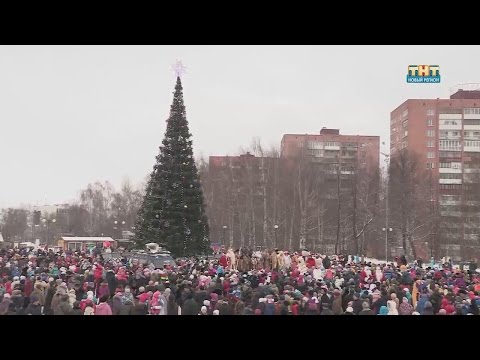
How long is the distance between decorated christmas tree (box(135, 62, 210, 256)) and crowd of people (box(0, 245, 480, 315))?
18.1ft

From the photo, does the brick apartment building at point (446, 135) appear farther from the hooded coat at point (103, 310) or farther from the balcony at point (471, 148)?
the hooded coat at point (103, 310)

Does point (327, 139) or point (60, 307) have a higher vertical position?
point (327, 139)

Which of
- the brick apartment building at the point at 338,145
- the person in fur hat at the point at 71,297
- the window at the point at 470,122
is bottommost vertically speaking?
the person in fur hat at the point at 71,297

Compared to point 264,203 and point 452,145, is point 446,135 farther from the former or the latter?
point 264,203

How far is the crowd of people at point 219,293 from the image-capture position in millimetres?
10328

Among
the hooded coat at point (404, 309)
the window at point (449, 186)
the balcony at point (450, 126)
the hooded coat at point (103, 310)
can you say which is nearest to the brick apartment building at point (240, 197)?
the window at point (449, 186)

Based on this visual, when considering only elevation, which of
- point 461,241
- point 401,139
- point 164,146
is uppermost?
point 401,139

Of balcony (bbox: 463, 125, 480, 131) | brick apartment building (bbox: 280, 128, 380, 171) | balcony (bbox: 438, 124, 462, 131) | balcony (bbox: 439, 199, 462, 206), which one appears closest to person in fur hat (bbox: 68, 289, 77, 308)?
balcony (bbox: 439, 199, 462, 206)

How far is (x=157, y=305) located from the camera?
10.6 metres

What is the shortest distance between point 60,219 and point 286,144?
2034cm

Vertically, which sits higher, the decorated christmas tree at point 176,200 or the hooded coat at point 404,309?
the decorated christmas tree at point 176,200

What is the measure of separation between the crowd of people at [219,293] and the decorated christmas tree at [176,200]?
18.1 feet
